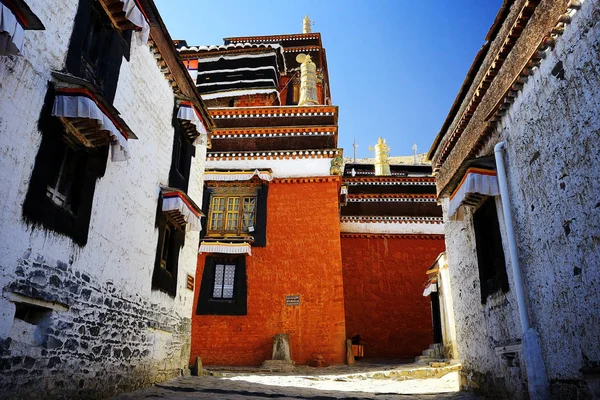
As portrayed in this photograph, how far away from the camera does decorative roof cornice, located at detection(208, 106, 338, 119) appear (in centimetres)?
1504

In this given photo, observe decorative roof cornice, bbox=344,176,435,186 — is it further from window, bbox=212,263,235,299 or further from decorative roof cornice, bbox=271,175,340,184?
window, bbox=212,263,235,299

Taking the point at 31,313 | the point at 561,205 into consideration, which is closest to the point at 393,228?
the point at 561,205

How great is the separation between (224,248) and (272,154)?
364cm

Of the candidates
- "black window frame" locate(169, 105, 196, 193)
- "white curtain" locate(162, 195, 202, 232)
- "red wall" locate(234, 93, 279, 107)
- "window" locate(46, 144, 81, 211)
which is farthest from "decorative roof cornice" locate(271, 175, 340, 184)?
"window" locate(46, 144, 81, 211)

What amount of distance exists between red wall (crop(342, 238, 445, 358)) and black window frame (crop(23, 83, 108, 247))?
11.5 m

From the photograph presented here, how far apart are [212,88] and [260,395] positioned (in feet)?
47.3

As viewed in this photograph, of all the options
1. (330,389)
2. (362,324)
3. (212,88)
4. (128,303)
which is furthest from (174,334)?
(212,88)

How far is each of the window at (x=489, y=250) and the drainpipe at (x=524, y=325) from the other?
1.45 ft

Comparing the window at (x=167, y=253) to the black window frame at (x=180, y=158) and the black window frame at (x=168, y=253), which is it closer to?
the black window frame at (x=168, y=253)

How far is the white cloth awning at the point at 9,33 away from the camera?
3453mm

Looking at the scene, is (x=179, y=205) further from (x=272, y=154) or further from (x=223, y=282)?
(x=272, y=154)

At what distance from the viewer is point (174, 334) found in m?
7.92

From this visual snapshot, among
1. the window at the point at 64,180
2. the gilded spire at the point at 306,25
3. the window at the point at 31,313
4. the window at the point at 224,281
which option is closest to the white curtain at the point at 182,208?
the window at the point at 64,180

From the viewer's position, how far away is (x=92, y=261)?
526cm
